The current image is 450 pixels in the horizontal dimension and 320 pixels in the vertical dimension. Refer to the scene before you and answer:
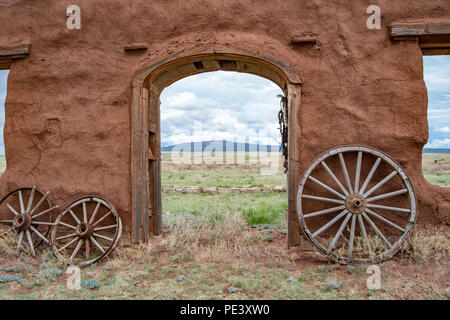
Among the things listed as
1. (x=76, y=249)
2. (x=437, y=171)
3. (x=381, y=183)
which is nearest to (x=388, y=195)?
(x=381, y=183)

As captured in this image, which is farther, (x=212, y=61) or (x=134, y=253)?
(x=212, y=61)

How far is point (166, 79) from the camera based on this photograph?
17.5 ft

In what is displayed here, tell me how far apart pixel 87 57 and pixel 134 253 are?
3027mm

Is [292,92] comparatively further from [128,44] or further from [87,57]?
[87,57]

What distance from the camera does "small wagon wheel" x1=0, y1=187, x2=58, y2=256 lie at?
15.5 ft

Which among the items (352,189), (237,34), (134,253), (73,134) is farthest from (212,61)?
(134,253)

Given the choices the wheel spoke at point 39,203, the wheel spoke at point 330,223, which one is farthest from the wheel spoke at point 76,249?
the wheel spoke at point 330,223

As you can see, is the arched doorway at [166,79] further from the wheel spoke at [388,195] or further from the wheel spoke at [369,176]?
the wheel spoke at [388,195]

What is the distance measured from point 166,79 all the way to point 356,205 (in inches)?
138

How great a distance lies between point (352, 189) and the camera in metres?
4.37

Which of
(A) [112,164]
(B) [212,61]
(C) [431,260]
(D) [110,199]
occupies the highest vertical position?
(B) [212,61]

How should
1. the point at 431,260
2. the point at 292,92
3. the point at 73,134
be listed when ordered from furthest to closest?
the point at 73,134, the point at 292,92, the point at 431,260

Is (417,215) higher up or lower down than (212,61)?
lower down

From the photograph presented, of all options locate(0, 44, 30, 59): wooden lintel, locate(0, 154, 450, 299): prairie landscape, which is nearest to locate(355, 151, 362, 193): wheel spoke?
locate(0, 154, 450, 299): prairie landscape
